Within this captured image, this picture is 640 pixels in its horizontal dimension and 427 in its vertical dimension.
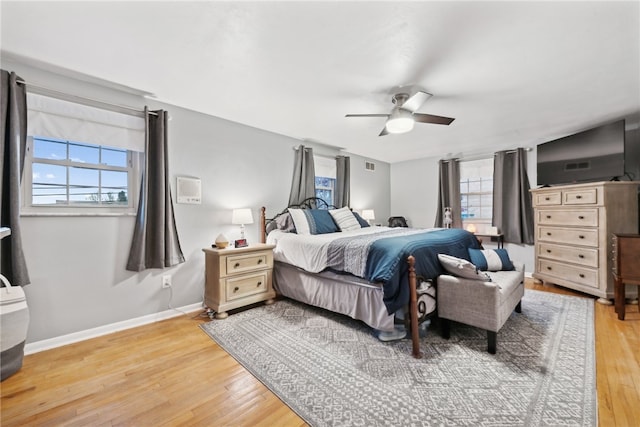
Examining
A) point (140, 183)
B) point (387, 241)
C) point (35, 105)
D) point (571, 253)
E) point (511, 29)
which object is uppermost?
point (511, 29)

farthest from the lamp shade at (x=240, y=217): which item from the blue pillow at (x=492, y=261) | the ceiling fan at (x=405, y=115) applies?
the blue pillow at (x=492, y=261)

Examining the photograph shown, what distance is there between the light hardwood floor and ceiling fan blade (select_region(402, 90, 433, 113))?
2398 millimetres

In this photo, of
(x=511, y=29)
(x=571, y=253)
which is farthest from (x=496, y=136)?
(x=511, y=29)

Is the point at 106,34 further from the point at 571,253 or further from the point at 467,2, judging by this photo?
the point at 571,253

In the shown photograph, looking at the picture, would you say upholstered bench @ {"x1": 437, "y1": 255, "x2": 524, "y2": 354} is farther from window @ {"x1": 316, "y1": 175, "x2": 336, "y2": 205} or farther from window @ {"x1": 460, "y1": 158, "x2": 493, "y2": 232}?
window @ {"x1": 460, "y1": 158, "x2": 493, "y2": 232}

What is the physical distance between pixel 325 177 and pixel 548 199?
331cm

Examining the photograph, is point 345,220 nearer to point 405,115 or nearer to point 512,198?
point 405,115

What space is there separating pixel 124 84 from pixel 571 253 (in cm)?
546

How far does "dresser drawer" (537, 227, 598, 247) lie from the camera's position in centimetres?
329

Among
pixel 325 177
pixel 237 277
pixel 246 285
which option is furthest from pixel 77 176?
pixel 325 177

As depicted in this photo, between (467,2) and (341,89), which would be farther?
(341,89)

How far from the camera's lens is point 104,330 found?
8.19ft

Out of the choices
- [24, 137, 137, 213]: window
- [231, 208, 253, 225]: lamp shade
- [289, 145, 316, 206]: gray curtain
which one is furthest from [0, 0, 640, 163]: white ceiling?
[231, 208, 253, 225]: lamp shade

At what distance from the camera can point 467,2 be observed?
4.88ft
